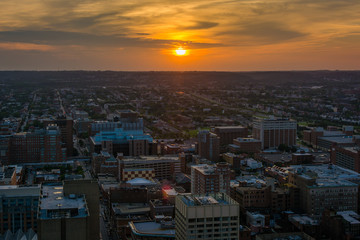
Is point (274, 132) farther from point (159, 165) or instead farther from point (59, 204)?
point (59, 204)

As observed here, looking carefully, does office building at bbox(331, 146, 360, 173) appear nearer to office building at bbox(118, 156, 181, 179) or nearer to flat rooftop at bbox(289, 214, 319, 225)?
office building at bbox(118, 156, 181, 179)

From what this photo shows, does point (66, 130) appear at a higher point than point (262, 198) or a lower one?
higher

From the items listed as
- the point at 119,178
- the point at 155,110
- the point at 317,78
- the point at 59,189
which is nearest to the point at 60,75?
the point at 317,78

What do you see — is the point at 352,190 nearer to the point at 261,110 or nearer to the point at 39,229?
the point at 39,229

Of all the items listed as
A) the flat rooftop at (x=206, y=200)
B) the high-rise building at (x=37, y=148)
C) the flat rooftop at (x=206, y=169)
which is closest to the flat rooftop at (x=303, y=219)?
the flat rooftop at (x=206, y=169)

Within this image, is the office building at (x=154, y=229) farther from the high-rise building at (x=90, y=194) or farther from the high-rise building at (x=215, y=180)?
the high-rise building at (x=215, y=180)

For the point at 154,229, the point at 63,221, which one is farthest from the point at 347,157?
the point at 63,221
